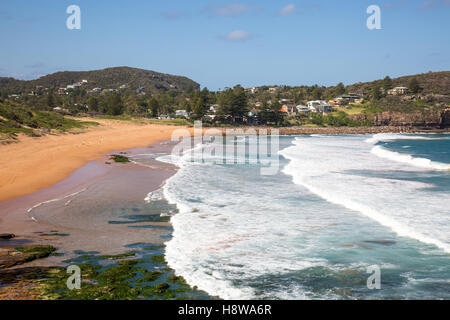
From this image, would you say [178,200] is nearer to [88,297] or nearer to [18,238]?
[18,238]

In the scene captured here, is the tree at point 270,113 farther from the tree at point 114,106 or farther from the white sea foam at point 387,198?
the white sea foam at point 387,198

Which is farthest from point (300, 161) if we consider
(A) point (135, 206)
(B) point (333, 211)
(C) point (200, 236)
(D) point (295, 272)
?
(D) point (295, 272)

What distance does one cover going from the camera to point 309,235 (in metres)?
11.7

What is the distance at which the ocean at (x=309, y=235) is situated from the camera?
319 inches

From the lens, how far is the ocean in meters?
8.09

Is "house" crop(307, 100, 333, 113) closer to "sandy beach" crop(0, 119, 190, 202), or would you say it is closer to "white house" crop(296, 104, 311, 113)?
"white house" crop(296, 104, 311, 113)

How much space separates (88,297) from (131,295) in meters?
0.78

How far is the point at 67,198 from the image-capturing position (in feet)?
51.7

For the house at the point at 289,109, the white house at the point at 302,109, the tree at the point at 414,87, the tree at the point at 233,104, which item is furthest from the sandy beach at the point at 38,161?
→ the tree at the point at 414,87

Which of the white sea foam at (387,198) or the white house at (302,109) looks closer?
the white sea foam at (387,198)

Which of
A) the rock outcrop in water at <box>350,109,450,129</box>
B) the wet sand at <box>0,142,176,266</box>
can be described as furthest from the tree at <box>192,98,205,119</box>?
the wet sand at <box>0,142,176,266</box>

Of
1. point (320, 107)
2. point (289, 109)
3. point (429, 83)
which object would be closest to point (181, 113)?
point (289, 109)

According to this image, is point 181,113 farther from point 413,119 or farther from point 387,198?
point 387,198

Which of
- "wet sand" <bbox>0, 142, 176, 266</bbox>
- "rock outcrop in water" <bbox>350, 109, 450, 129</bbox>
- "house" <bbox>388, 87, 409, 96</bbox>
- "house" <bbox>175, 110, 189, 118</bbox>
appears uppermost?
"house" <bbox>388, 87, 409, 96</bbox>
